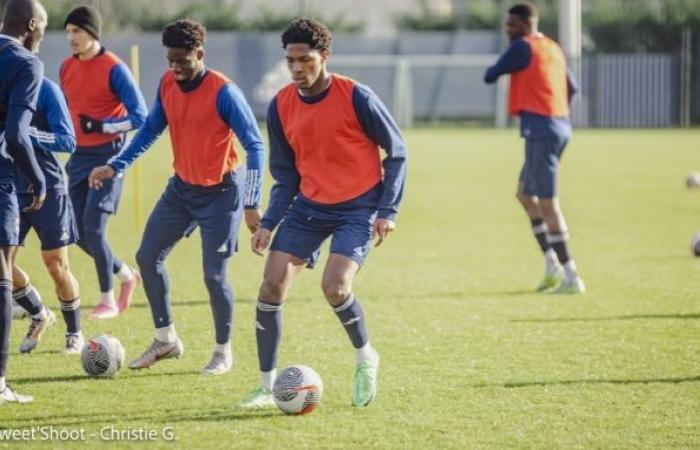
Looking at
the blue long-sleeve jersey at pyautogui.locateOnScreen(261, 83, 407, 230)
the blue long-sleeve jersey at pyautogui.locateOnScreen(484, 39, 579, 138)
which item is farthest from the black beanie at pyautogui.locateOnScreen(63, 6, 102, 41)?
the blue long-sleeve jersey at pyautogui.locateOnScreen(484, 39, 579, 138)

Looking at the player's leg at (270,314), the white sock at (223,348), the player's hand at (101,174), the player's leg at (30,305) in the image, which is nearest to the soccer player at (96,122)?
the player's leg at (30,305)

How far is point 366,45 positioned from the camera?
43.0 metres

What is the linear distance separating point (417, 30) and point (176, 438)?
44007 millimetres

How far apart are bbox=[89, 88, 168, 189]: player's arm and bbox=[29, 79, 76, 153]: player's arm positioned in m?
0.27

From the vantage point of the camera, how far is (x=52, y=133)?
808 cm

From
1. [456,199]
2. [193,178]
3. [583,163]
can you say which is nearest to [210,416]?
[193,178]

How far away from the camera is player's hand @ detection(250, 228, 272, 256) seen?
7.16 meters

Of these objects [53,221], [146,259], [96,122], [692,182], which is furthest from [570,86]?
[692,182]

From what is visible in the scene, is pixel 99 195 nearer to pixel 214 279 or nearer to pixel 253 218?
pixel 214 279

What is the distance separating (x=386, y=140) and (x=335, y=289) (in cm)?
87

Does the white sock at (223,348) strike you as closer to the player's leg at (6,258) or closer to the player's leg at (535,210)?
the player's leg at (6,258)

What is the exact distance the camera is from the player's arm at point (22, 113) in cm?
680

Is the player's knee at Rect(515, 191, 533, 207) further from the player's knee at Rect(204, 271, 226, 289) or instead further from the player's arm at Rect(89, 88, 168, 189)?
the player's arm at Rect(89, 88, 168, 189)

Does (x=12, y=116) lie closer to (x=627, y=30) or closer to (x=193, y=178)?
(x=193, y=178)
